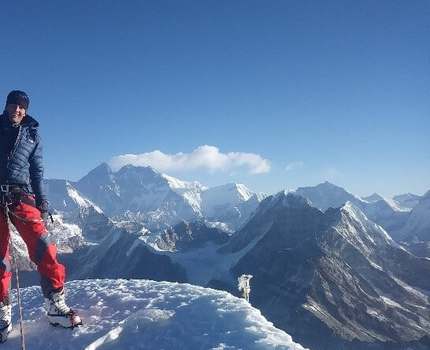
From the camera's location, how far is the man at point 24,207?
51.3 feet

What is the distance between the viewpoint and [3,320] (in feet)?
51.9

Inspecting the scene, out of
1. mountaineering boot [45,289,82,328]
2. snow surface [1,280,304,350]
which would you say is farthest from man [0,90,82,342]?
snow surface [1,280,304,350]

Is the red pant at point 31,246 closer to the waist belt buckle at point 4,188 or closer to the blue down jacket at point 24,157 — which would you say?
the waist belt buckle at point 4,188

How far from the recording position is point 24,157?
15.9 metres

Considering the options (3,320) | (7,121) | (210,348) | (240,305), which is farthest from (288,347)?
(7,121)

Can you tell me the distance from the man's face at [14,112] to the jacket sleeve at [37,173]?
2.74ft

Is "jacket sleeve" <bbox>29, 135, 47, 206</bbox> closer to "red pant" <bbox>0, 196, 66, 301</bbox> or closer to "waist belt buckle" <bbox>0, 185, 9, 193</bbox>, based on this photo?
"red pant" <bbox>0, 196, 66, 301</bbox>

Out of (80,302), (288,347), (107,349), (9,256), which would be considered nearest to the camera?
(288,347)

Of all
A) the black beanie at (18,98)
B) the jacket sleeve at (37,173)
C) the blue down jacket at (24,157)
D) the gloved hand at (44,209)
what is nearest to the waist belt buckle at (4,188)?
the blue down jacket at (24,157)

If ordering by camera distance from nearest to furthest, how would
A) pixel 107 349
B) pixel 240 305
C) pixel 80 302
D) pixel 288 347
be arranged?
1. pixel 288 347
2. pixel 107 349
3. pixel 240 305
4. pixel 80 302

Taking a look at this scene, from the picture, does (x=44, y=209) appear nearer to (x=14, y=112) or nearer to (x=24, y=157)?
(x=24, y=157)

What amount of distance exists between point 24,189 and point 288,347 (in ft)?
29.3

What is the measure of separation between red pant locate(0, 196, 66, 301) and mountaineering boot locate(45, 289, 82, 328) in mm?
238

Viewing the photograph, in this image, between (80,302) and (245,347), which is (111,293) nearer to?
(80,302)
